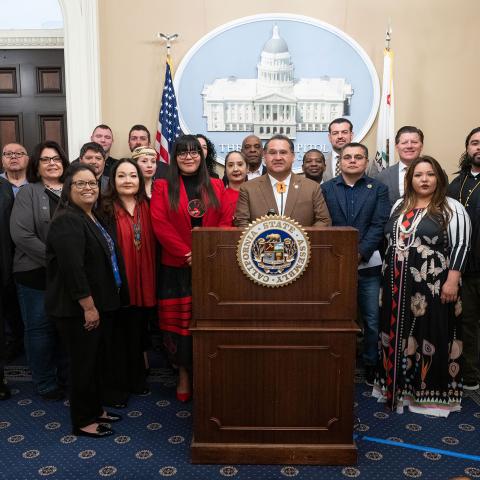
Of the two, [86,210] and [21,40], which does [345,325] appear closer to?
[86,210]

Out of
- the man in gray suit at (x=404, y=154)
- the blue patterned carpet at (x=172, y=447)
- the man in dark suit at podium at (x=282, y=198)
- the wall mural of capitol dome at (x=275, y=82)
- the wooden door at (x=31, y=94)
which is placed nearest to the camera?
the blue patterned carpet at (x=172, y=447)

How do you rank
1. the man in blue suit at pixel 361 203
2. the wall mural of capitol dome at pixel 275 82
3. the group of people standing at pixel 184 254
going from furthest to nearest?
the wall mural of capitol dome at pixel 275 82 < the man in blue suit at pixel 361 203 < the group of people standing at pixel 184 254

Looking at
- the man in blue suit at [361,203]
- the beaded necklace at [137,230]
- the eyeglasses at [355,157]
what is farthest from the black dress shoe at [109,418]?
the eyeglasses at [355,157]

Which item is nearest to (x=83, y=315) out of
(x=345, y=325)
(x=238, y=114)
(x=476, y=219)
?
(x=345, y=325)

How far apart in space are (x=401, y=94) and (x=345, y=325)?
3421mm

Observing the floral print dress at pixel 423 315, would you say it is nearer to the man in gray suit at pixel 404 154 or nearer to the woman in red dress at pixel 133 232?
the man in gray suit at pixel 404 154

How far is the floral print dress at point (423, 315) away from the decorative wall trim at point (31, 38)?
3793mm

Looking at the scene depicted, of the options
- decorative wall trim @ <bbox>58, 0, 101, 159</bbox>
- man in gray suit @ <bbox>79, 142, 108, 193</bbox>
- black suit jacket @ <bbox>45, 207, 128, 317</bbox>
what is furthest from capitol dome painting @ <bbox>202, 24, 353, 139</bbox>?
black suit jacket @ <bbox>45, 207, 128, 317</bbox>

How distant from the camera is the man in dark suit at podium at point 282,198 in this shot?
268cm

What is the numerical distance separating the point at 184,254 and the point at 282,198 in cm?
62

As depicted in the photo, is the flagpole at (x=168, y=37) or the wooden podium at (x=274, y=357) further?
the flagpole at (x=168, y=37)

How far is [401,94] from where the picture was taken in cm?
487

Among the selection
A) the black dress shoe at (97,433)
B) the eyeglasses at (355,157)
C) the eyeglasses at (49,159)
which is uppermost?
the eyeglasses at (355,157)

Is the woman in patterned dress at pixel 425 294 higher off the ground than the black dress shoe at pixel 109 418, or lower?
higher
